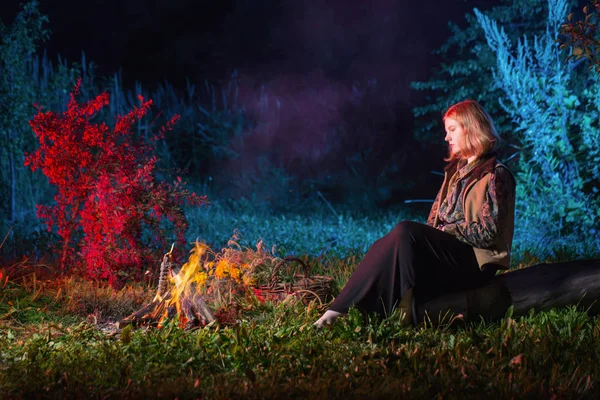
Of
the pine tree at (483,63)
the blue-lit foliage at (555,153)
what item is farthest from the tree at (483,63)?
the blue-lit foliage at (555,153)

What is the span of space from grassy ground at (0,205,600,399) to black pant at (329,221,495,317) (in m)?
0.12

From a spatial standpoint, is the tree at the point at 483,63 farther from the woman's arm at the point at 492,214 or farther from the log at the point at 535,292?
the woman's arm at the point at 492,214

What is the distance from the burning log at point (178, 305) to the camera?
4375mm

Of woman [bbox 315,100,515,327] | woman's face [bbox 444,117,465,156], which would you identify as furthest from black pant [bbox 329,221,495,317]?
woman's face [bbox 444,117,465,156]

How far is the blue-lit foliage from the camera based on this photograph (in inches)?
281

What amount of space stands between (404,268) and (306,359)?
98 cm

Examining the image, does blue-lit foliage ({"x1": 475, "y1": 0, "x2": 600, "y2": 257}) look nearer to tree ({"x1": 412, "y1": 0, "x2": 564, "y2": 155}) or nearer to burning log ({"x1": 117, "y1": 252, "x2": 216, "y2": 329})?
tree ({"x1": 412, "y1": 0, "x2": 564, "y2": 155})

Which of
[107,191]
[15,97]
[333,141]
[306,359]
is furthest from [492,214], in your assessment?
[333,141]

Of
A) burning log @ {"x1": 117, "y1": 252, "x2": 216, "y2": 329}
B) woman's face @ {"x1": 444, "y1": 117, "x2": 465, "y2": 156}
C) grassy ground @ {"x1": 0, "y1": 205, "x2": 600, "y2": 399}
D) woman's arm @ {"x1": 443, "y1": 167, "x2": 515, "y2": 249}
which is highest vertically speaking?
woman's face @ {"x1": 444, "y1": 117, "x2": 465, "y2": 156}

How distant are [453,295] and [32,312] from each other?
3018mm

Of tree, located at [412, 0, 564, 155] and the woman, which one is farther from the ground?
tree, located at [412, 0, 564, 155]

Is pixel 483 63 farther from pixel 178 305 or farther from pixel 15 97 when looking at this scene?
pixel 178 305

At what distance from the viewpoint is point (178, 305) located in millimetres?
4426

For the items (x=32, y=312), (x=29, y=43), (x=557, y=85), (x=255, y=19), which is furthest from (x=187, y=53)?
(x=32, y=312)
